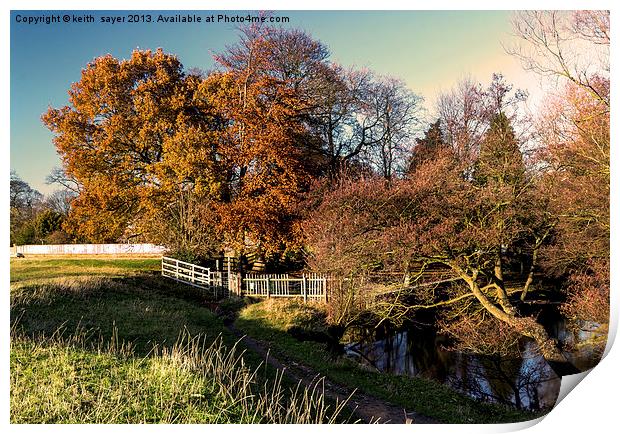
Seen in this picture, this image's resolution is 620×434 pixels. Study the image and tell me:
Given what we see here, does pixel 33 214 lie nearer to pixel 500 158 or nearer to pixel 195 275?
pixel 500 158

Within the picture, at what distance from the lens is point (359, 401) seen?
15.5 ft

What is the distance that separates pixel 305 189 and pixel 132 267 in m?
4.80

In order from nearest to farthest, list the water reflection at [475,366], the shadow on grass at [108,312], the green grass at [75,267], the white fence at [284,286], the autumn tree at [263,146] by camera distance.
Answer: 1. the green grass at [75,267]
2. the shadow on grass at [108,312]
3. the water reflection at [475,366]
4. the autumn tree at [263,146]
5. the white fence at [284,286]

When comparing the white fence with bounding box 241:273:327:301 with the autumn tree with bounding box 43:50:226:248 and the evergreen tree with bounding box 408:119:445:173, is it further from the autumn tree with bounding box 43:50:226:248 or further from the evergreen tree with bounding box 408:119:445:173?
the evergreen tree with bounding box 408:119:445:173

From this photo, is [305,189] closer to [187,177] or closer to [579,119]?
[187,177]

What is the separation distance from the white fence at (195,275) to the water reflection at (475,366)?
4130 millimetres

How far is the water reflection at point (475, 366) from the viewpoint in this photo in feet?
17.1

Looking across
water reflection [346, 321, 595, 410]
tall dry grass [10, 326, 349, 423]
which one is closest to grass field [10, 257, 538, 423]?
tall dry grass [10, 326, 349, 423]

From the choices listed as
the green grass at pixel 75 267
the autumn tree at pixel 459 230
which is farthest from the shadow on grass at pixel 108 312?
the autumn tree at pixel 459 230

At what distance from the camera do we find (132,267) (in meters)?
9.95

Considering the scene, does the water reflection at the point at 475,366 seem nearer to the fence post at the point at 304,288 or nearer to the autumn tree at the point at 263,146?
the fence post at the point at 304,288

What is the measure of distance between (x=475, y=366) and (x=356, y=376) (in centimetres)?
206

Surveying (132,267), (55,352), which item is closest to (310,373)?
(55,352)

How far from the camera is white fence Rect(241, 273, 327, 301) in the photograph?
871 cm
